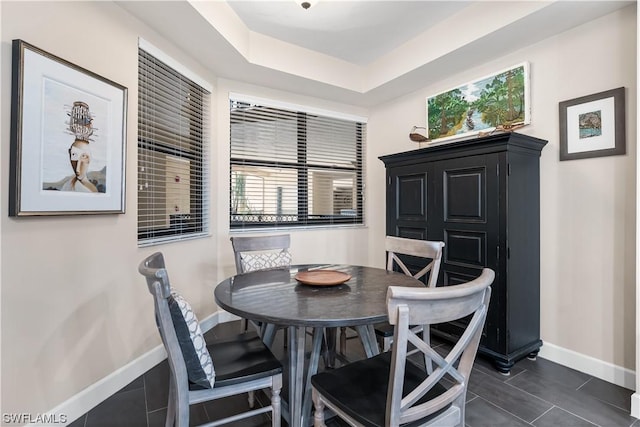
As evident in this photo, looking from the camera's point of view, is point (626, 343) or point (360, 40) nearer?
point (626, 343)

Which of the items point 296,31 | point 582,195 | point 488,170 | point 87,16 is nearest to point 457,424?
point 488,170

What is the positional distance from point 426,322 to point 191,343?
87 centimetres

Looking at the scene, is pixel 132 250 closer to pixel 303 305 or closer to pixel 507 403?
pixel 303 305

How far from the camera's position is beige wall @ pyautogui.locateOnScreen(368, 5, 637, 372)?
208cm

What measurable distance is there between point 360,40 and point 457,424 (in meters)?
3.04

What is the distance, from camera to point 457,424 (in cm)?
121

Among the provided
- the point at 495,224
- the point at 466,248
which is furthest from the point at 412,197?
the point at 495,224

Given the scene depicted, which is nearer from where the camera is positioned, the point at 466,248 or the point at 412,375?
the point at 412,375

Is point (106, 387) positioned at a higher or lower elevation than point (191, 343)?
lower

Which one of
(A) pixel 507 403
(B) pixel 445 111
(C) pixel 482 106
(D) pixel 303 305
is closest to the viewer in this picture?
(D) pixel 303 305

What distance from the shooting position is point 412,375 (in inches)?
53.2

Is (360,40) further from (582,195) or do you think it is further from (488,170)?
(582,195)

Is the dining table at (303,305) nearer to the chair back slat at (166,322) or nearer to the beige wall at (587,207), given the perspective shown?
the chair back slat at (166,322)

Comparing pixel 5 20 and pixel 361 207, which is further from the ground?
pixel 5 20
